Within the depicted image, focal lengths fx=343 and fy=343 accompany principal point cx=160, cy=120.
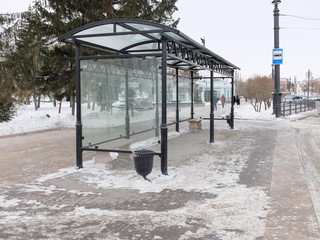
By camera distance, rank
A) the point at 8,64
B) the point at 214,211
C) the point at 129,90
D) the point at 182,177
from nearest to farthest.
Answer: the point at 214,211, the point at 182,177, the point at 129,90, the point at 8,64

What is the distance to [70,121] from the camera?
17.3m

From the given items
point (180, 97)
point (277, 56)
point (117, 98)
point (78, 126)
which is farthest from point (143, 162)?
point (277, 56)

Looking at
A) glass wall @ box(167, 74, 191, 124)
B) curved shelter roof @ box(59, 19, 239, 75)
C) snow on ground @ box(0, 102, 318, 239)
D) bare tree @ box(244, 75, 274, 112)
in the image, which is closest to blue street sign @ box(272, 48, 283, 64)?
bare tree @ box(244, 75, 274, 112)

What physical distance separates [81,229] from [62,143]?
24.3ft

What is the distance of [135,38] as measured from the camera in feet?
28.1

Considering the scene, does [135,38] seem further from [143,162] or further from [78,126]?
[143,162]

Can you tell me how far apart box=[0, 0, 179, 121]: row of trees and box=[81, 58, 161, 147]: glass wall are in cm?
728

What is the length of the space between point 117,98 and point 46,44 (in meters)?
9.19

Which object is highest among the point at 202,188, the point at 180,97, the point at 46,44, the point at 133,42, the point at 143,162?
the point at 46,44

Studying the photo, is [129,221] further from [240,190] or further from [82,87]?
[82,87]

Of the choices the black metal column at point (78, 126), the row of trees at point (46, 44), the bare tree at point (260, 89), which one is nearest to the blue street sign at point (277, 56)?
the bare tree at point (260, 89)

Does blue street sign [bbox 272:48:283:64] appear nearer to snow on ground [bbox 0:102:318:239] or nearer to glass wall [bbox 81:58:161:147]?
snow on ground [bbox 0:102:318:239]

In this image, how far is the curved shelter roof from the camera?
6.61 metres

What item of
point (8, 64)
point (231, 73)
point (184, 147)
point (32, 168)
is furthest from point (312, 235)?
point (8, 64)
